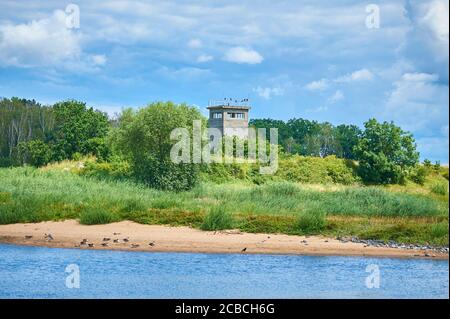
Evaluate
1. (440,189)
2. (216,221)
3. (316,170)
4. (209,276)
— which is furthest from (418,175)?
(209,276)

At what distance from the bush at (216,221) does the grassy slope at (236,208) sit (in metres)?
0.04

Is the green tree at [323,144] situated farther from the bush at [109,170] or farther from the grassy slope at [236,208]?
the grassy slope at [236,208]

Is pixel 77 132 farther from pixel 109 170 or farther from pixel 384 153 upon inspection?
pixel 384 153

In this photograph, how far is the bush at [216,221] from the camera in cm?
3167

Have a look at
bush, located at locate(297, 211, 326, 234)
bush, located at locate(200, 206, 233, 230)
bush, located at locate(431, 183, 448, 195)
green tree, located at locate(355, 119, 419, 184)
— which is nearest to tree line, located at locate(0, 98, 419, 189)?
green tree, located at locate(355, 119, 419, 184)

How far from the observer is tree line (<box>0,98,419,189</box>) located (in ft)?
158

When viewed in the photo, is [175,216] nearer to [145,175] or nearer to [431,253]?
[431,253]

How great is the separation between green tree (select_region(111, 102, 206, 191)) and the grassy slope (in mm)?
1529

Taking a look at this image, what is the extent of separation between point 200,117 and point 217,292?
2856 cm

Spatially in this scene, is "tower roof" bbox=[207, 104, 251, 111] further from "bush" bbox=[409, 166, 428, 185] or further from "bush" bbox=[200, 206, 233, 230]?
"bush" bbox=[200, 206, 233, 230]

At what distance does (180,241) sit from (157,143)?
63.2 feet

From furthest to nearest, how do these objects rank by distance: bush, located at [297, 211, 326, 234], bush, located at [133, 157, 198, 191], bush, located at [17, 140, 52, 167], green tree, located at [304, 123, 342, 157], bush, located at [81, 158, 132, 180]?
green tree, located at [304, 123, 342, 157], bush, located at [17, 140, 52, 167], bush, located at [81, 158, 132, 180], bush, located at [133, 157, 198, 191], bush, located at [297, 211, 326, 234]
